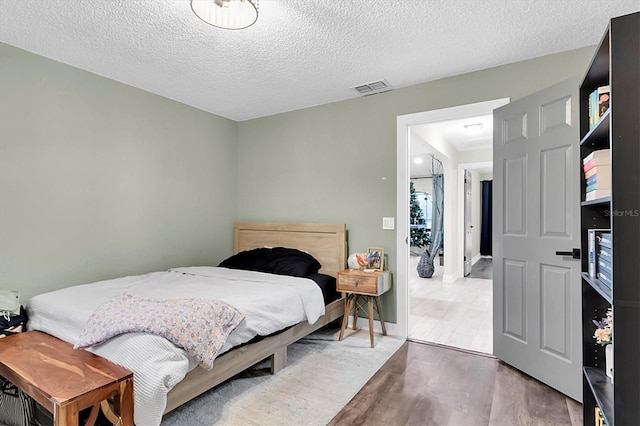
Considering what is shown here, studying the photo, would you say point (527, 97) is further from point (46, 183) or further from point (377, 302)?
point (46, 183)

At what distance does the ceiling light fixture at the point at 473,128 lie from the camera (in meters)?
4.68

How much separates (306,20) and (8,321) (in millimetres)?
2735

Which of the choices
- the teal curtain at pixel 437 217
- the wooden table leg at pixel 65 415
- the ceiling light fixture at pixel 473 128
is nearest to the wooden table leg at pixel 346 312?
the wooden table leg at pixel 65 415

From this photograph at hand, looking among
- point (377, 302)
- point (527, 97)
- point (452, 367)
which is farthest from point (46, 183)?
point (527, 97)

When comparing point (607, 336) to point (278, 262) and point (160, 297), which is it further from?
point (278, 262)

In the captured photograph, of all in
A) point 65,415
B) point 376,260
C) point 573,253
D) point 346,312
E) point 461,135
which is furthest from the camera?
point 461,135

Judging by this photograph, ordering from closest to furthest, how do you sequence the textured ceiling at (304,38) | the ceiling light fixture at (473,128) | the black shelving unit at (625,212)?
the black shelving unit at (625,212), the textured ceiling at (304,38), the ceiling light fixture at (473,128)

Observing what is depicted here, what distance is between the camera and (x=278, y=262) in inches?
135

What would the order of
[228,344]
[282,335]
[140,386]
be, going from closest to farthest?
[140,386] → [228,344] → [282,335]

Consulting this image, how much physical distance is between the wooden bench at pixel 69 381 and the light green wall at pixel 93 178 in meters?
1.07

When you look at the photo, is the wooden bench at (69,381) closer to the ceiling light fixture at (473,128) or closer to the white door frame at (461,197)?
the ceiling light fixture at (473,128)

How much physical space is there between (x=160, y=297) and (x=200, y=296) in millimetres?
266

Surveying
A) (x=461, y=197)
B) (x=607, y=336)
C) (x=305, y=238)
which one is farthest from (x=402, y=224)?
(x=461, y=197)

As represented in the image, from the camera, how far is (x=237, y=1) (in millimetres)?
1764
